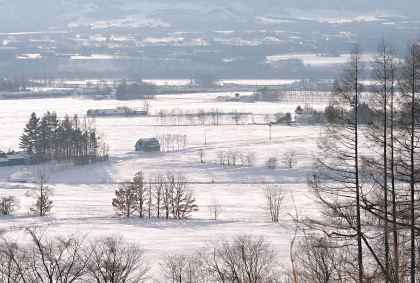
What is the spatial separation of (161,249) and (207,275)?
3115 mm

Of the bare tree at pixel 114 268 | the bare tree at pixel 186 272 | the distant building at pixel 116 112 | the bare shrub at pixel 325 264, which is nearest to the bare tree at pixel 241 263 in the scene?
the bare tree at pixel 186 272

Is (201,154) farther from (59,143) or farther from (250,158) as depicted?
(59,143)

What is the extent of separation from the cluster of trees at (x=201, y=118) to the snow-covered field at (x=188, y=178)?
1458mm

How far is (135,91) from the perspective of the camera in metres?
79.1

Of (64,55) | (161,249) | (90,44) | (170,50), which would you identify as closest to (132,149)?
(161,249)

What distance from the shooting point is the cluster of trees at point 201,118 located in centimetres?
4900

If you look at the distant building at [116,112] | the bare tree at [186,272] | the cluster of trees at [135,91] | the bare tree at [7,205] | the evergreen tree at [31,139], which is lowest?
the bare tree at [7,205]

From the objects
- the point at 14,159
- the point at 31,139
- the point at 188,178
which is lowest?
the point at 188,178

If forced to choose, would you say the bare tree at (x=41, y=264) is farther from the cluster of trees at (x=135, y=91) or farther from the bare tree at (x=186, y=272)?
the cluster of trees at (x=135, y=91)

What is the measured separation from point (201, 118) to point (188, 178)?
938 inches

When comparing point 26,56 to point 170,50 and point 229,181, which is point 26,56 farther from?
point 229,181

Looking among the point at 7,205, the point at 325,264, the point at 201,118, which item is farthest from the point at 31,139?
the point at 325,264

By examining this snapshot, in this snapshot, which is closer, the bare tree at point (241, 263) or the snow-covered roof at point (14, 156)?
the bare tree at point (241, 263)

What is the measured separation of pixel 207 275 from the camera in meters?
10.6
